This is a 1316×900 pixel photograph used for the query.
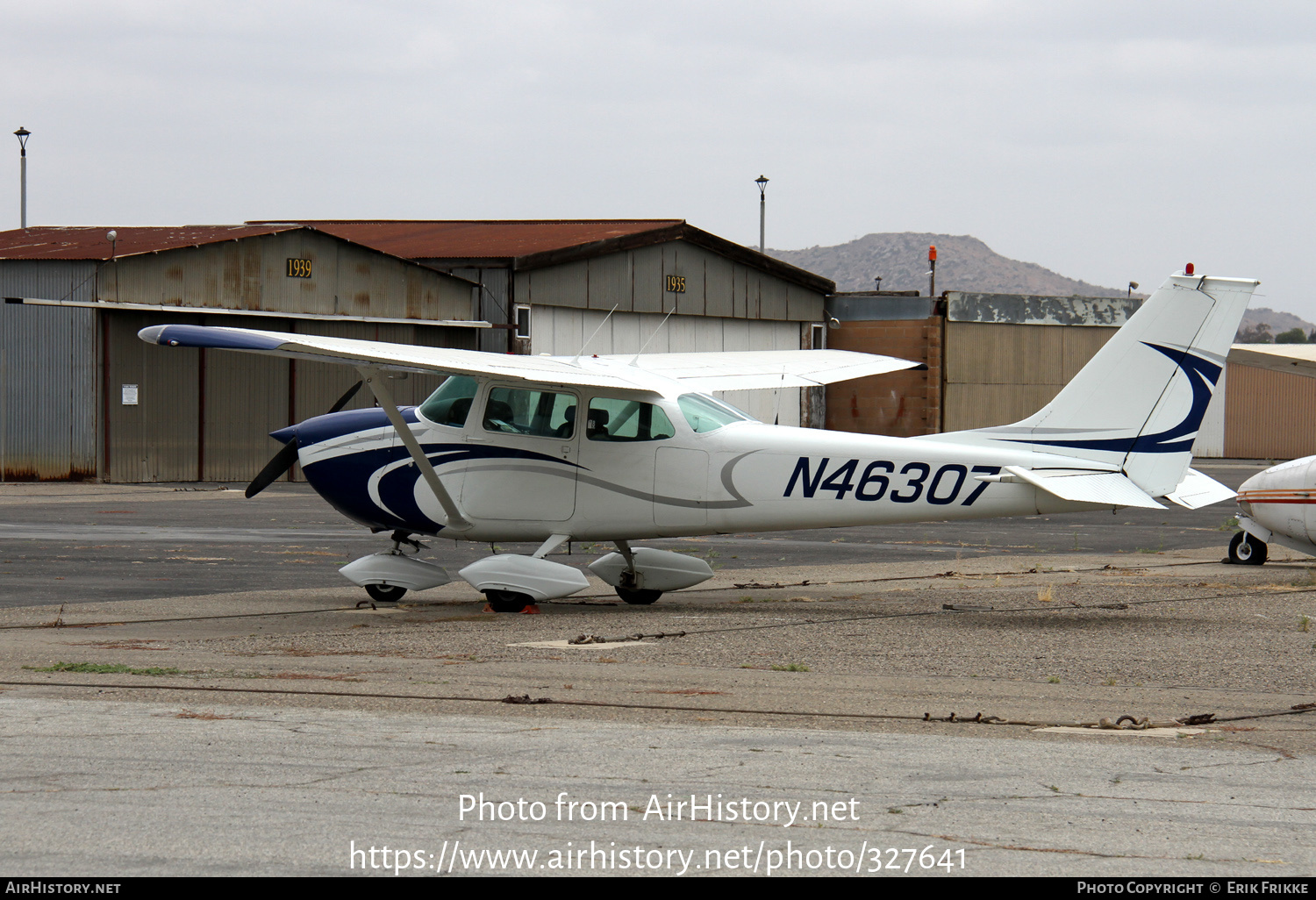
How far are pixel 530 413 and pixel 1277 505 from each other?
893 centimetres

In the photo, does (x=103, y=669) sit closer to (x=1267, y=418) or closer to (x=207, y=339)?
(x=207, y=339)

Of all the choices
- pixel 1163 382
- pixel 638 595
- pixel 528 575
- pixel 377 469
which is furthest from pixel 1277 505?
pixel 377 469

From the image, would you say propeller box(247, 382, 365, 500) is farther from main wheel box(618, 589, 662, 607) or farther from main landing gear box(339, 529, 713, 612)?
main wheel box(618, 589, 662, 607)

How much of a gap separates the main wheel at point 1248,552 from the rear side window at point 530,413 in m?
8.86

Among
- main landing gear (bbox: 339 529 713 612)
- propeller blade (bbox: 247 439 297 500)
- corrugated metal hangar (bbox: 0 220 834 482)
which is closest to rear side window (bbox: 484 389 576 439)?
main landing gear (bbox: 339 529 713 612)

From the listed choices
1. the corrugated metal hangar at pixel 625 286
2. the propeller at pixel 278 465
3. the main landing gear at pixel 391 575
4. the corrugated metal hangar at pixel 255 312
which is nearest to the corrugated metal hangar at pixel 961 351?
the corrugated metal hangar at pixel 625 286

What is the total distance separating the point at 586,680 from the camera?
28.5 feet

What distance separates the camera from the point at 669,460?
41.1 feet

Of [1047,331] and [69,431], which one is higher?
[1047,331]

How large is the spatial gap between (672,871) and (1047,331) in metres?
44.9

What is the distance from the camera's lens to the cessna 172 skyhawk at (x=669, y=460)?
11.8 m

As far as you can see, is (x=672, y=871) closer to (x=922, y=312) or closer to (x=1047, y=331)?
(x=922, y=312)

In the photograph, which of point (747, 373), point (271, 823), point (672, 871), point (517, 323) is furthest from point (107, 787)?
point (517, 323)

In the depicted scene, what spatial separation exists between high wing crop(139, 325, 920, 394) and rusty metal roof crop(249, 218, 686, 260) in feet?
70.1
